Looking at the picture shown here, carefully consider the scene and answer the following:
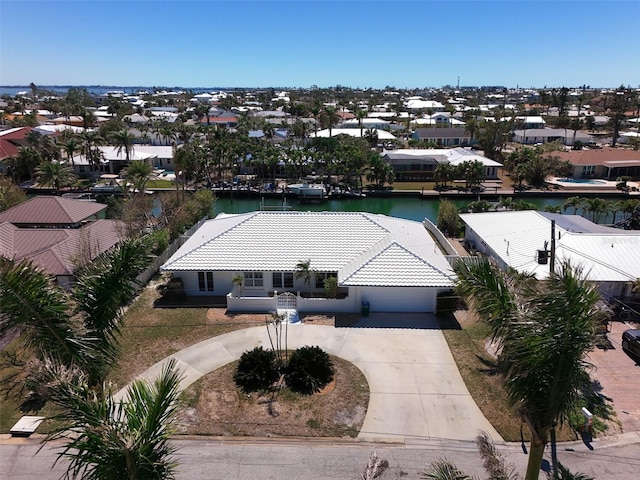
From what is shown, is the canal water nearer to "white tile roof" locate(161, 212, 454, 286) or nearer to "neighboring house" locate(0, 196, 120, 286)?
"neighboring house" locate(0, 196, 120, 286)

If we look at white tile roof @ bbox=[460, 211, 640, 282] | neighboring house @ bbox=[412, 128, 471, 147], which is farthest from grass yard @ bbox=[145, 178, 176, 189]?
neighboring house @ bbox=[412, 128, 471, 147]

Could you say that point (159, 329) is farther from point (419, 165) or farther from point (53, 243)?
point (419, 165)

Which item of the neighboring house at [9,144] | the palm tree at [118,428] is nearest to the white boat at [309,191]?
the neighboring house at [9,144]

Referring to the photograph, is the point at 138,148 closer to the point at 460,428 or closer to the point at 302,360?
the point at 302,360

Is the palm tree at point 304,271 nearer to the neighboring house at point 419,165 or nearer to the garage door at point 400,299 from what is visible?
the garage door at point 400,299

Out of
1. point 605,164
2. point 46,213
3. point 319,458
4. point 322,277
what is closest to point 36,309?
point 319,458

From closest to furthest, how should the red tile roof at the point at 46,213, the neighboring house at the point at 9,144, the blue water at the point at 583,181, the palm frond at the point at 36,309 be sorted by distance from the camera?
the palm frond at the point at 36,309 → the red tile roof at the point at 46,213 → the blue water at the point at 583,181 → the neighboring house at the point at 9,144
